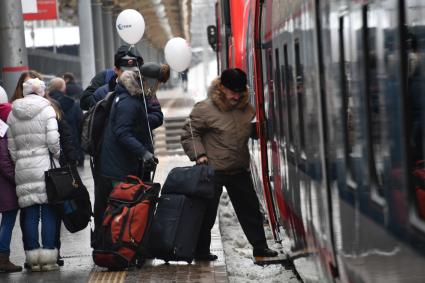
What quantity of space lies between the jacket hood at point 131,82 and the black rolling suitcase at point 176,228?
881mm

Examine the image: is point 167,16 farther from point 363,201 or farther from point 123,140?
point 363,201

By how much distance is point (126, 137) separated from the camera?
9000mm

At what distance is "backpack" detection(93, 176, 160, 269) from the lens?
29.0ft

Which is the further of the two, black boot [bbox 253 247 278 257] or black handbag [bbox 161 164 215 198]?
black boot [bbox 253 247 278 257]

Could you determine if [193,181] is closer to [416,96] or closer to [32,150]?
[32,150]

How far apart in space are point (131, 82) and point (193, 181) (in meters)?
0.94

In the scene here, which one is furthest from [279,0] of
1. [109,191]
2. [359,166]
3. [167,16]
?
[167,16]

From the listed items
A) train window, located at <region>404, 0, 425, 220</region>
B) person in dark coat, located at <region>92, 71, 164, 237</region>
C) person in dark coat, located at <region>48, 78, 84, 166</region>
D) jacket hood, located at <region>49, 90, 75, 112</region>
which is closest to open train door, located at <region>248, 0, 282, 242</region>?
person in dark coat, located at <region>92, 71, 164, 237</region>

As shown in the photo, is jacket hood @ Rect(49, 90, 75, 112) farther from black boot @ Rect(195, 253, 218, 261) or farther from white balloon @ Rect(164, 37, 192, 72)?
black boot @ Rect(195, 253, 218, 261)

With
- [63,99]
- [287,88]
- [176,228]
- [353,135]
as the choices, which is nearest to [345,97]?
[353,135]

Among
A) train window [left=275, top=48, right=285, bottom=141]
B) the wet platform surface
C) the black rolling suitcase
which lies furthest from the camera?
the black rolling suitcase

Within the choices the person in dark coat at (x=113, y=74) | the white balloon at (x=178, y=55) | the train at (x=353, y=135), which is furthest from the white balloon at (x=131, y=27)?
the train at (x=353, y=135)

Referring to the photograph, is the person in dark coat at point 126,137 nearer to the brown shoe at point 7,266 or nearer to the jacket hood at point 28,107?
the jacket hood at point 28,107

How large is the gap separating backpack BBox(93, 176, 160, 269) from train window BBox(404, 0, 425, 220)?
5.36 metres
